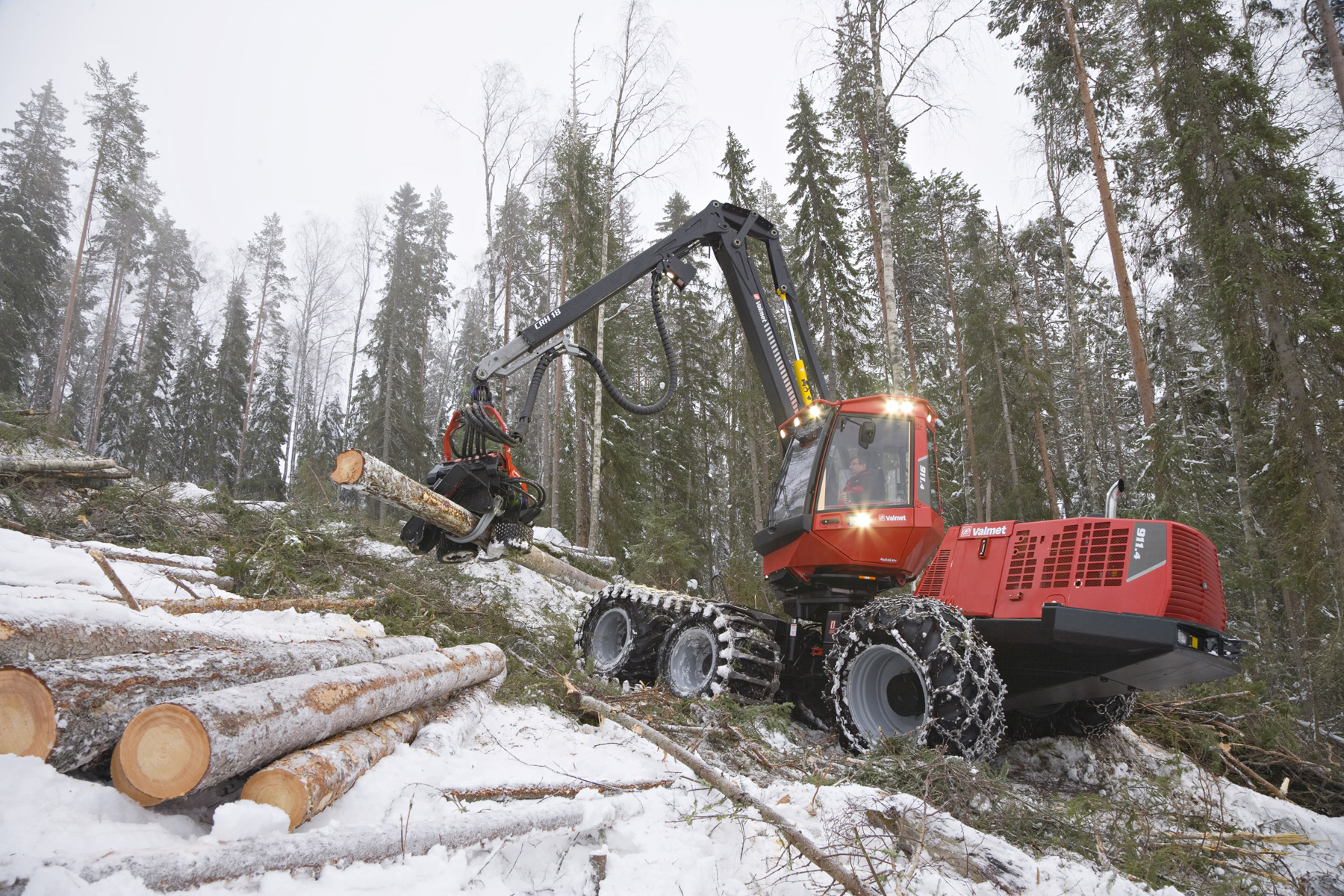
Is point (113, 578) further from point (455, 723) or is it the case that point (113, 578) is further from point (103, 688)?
point (103, 688)

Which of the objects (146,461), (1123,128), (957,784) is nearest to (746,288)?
(957,784)

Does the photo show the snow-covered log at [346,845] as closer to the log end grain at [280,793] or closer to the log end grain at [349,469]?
the log end grain at [280,793]

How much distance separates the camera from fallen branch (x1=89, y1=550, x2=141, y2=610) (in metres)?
4.95

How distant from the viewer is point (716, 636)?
6312mm

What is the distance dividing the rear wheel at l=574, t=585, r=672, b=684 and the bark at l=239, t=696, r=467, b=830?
374 centimetres

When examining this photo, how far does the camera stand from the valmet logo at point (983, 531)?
5.45 m

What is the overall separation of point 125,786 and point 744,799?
235cm

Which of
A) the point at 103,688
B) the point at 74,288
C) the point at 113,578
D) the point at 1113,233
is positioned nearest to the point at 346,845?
the point at 103,688

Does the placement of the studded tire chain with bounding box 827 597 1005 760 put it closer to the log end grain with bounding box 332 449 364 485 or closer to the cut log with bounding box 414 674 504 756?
the cut log with bounding box 414 674 504 756

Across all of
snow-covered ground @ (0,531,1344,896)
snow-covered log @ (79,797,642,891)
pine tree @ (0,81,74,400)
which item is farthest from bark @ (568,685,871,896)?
pine tree @ (0,81,74,400)

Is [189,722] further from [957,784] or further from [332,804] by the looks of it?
[957,784]

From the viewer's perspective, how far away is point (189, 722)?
241cm

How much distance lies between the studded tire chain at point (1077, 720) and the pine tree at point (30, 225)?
28.9 metres

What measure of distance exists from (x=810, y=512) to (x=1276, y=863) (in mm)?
3470
